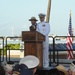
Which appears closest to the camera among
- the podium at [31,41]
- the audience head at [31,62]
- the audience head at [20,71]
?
the audience head at [20,71]

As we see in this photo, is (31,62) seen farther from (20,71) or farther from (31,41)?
(31,41)

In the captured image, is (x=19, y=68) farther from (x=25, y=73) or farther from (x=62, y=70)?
(x=62, y=70)

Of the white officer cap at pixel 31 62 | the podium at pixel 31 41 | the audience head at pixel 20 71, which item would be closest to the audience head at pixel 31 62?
the white officer cap at pixel 31 62

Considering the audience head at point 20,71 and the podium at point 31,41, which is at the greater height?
the podium at point 31,41

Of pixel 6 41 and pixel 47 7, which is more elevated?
pixel 47 7

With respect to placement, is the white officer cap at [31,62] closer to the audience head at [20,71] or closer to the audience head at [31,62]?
the audience head at [31,62]

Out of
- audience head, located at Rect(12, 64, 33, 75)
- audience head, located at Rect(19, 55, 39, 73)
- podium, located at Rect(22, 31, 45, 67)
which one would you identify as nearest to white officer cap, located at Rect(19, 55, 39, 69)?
audience head, located at Rect(19, 55, 39, 73)

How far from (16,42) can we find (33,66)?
9.47 meters

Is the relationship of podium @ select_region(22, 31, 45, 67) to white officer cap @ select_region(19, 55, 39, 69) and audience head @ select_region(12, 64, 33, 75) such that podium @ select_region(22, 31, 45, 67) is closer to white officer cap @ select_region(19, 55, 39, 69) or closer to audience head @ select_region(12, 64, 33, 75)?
white officer cap @ select_region(19, 55, 39, 69)

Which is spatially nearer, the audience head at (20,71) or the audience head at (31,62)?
the audience head at (20,71)

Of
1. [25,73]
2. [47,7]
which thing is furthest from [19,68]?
[47,7]

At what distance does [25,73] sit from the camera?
4266 millimetres

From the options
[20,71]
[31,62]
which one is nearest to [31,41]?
[31,62]

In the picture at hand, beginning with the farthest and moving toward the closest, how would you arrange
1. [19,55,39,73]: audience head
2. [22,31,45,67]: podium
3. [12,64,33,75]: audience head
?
1. [22,31,45,67]: podium
2. [19,55,39,73]: audience head
3. [12,64,33,75]: audience head
